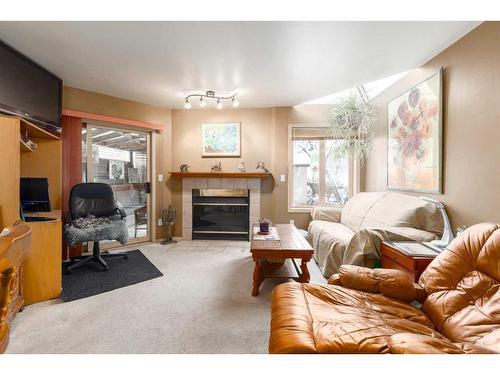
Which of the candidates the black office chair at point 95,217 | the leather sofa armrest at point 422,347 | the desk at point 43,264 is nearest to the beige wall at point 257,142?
the black office chair at point 95,217

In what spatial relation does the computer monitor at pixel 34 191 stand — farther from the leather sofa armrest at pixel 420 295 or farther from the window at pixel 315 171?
the leather sofa armrest at pixel 420 295

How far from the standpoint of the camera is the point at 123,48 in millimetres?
2289

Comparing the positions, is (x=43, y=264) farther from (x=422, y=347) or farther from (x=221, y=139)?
(x=221, y=139)

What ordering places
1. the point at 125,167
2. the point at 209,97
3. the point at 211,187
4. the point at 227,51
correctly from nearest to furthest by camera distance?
the point at 227,51, the point at 209,97, the point at 125,167, the point at 211,187

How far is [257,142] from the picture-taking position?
4.29 metres

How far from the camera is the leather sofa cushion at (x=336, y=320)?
1020 millimetres

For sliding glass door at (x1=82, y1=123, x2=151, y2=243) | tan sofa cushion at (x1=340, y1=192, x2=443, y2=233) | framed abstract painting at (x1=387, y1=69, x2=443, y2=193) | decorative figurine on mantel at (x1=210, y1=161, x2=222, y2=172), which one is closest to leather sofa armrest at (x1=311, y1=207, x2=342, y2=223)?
tan sofa cushion at (x1=340, y1=192, x2=443, y2=233)

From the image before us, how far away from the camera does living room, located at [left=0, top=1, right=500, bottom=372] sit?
1302mm

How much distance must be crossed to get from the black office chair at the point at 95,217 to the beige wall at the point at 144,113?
Answer: 973 mm

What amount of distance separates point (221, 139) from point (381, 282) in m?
3.45

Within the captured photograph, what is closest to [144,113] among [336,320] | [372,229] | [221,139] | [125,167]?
[125,167]
